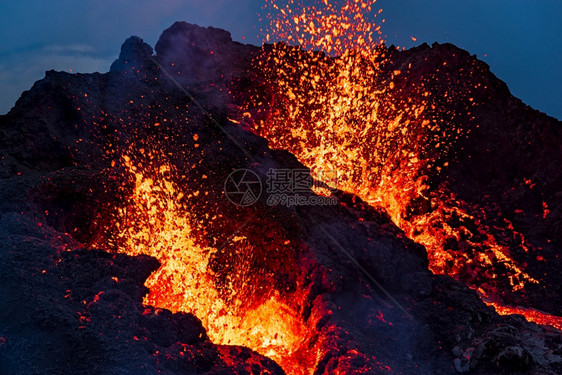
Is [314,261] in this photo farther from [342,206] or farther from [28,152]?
[28,152]

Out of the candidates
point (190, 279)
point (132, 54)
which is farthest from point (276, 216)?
point (132, 54)

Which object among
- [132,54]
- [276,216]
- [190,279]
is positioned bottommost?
[190,279]

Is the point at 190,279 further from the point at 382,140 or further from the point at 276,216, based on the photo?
the point at 382,140

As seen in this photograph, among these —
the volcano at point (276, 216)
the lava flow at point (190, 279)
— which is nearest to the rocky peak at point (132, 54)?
the volcano at point (276, 216)

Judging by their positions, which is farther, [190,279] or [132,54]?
[132,54]

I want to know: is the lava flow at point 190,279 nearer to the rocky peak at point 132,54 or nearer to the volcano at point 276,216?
the volcano at point 276,216

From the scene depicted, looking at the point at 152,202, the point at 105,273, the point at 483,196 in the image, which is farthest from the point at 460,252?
the point at 105,273

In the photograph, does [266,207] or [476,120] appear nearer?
[266,207]
